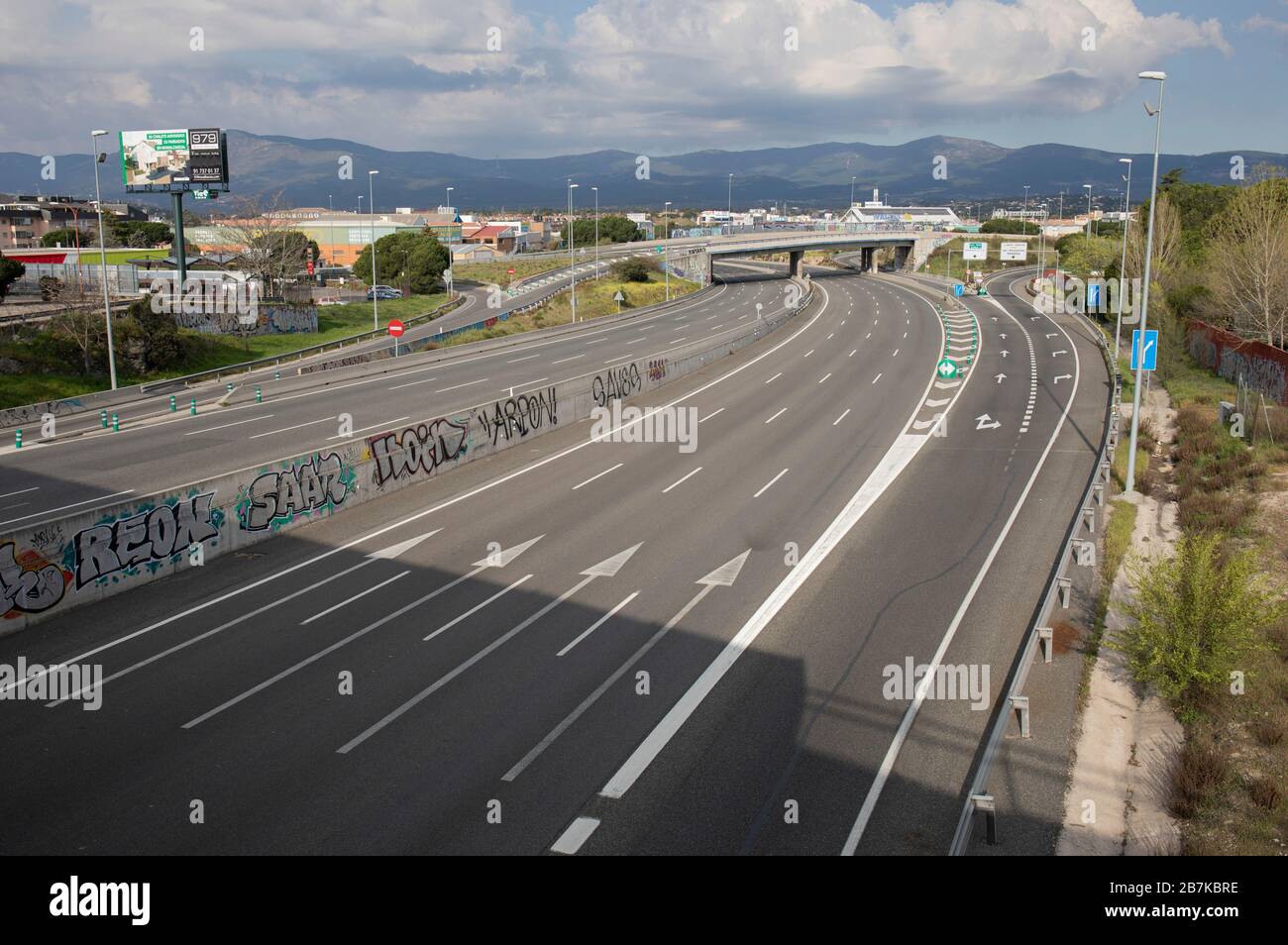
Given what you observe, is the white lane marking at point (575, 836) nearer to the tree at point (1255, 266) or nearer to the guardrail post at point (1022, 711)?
the guardrail post at point (1022, 711)

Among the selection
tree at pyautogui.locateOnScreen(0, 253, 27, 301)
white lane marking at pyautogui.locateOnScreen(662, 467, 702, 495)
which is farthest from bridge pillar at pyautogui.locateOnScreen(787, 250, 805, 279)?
white lane marking at pyautogui.locateOnScreen(662, 467, 702, 495)

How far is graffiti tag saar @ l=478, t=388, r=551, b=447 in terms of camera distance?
3095 centimetres

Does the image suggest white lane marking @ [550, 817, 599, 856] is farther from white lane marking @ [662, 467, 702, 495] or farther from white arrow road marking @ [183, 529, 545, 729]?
white lane marking @ [662, 467, 702, 495]

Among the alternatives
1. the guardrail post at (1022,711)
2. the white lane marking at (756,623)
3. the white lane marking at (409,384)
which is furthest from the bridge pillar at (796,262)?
the guardrail post at (1022,711)

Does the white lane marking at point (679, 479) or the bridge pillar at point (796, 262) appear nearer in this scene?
the white lane marking at point (679, 479)

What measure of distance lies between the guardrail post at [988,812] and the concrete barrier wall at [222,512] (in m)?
15.0

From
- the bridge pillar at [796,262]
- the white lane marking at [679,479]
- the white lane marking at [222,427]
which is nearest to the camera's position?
the white lane marking at [679,479]

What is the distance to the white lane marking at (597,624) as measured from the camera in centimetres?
1591

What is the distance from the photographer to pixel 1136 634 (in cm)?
1531

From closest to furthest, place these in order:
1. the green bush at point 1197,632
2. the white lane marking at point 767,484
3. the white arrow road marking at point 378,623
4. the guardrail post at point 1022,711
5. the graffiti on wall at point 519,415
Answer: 1. the guardrail post at point 1022,711
2. the white arrow road marking at point 378,623
3. the green bush at point 1197,632
4. the white lane marking at point 767,484
5. the graffiti on wall at point 519,415

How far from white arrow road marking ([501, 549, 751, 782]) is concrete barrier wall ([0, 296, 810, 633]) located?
9.74 meters
